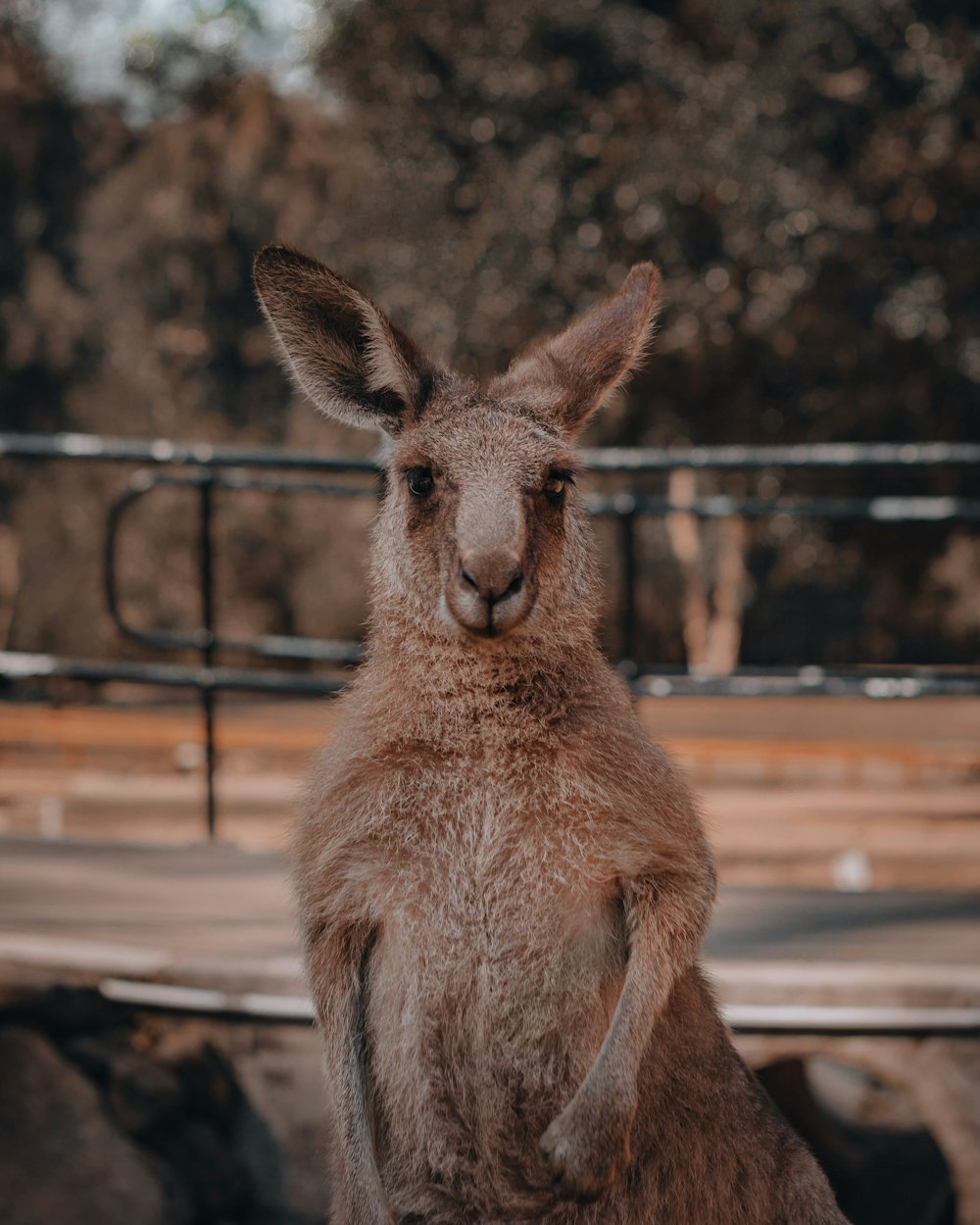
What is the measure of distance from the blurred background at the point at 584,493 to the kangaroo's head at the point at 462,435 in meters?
0.41

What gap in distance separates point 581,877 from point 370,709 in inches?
14.5

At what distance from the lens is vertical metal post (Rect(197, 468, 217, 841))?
4973 millimetres

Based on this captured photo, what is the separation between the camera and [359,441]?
Result: 14.6 meters

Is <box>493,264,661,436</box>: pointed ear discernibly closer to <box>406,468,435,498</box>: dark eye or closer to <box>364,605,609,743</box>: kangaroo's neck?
<box>406,468,435,498</box>: dark eye

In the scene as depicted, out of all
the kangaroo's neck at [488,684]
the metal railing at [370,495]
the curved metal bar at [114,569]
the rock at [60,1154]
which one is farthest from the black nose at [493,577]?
the curved metal bar at [114,569]

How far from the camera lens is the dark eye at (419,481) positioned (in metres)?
1.88

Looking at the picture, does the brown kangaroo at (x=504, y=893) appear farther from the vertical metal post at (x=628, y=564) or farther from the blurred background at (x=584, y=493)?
the vertical metal post at (x=628, y=564)

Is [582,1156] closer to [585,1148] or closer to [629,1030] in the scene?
[585,1148]

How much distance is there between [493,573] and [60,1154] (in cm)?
211

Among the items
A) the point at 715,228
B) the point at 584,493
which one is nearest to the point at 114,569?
the point at 584,493

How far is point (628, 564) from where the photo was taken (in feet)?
16.6

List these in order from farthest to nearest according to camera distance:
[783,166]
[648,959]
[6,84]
A: 1. [6,84]
2. [783,166]
3. [648,959]

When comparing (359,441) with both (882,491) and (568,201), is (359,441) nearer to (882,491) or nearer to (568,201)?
(568,201)

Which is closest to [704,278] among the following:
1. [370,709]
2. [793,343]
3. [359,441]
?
[793,343]
